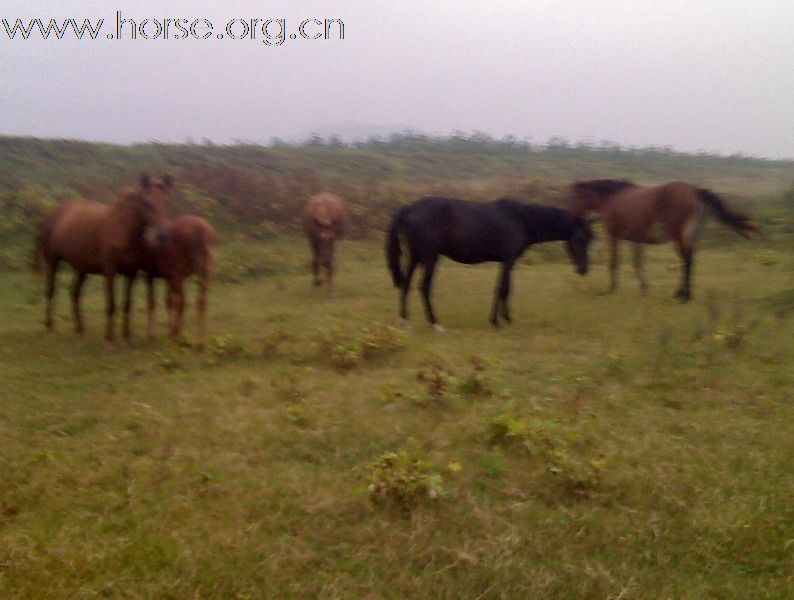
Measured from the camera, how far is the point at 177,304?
7.02 metres

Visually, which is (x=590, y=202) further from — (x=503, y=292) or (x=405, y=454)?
(x=405, y=454)

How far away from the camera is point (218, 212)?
15.5 m

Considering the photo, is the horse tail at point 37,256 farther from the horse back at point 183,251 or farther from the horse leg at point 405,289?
the horse leg at point 405,289

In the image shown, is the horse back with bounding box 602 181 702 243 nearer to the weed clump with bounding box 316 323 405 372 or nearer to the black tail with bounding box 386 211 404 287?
the black tail with bounding box 386 211 404 287

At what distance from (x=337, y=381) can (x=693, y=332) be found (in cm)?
390

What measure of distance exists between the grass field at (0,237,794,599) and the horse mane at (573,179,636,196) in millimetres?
3806

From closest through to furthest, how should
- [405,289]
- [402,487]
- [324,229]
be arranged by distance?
[402,487], [405,289], [324,229]

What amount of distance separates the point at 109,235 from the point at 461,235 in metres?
3.84

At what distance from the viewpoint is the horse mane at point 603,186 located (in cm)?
1073

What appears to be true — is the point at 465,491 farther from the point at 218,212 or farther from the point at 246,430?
the point at 218,212

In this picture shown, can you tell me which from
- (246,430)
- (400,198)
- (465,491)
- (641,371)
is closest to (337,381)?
(246,430)

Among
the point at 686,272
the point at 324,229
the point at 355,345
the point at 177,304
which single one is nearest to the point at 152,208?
the point at 177,304

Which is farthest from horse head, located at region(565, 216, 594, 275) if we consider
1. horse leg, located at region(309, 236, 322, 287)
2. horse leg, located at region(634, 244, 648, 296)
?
horse leg, located at region(309, 236, 322, 287)

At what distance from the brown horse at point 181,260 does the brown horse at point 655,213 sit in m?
6.17
